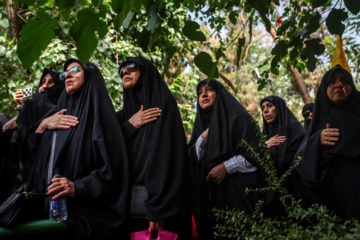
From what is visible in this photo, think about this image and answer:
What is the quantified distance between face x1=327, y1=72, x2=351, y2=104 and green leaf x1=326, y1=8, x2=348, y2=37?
1261 millimetres

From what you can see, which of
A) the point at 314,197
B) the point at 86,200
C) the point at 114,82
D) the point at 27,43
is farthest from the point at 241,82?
the point at 27,43

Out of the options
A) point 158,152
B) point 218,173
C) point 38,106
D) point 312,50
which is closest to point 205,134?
point 218,173

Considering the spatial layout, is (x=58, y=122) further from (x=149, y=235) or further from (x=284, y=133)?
(x=284, y=133)

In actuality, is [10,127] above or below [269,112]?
below

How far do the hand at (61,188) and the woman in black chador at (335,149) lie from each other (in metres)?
2.12

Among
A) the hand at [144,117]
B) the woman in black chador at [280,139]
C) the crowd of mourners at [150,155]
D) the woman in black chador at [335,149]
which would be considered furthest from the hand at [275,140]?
the hand at [144,117]

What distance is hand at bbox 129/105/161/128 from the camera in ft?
10.0

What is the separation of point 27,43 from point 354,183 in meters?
2.98

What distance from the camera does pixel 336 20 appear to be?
235 cm

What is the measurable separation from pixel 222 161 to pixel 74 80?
5.25 feet

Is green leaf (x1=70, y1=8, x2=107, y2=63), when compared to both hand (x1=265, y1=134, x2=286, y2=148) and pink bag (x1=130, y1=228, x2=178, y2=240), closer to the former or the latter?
pink bag (x1=130, y1=228, x2=178, y2=240)

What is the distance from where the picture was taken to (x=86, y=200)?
266cm

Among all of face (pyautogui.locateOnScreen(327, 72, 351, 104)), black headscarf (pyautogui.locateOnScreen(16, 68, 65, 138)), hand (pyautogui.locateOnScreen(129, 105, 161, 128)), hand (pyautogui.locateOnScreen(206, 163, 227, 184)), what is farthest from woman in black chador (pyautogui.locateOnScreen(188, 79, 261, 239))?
black headscarf (pyautogui.locateOnScreen(16, 68, 65, 138))

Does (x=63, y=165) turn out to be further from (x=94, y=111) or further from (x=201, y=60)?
(x=201, y=60)
